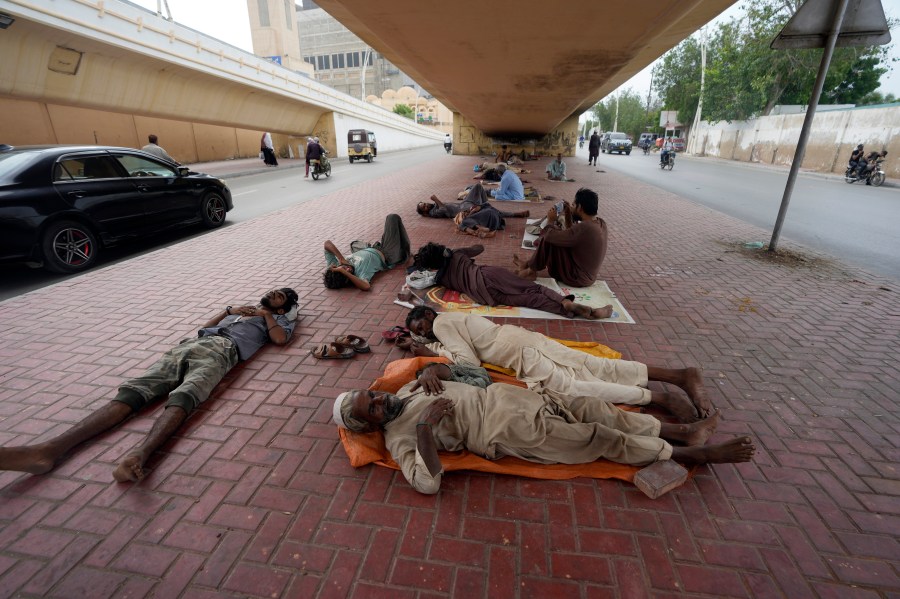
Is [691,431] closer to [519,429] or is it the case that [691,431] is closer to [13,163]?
[519,429]

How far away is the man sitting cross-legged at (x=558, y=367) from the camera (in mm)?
2936

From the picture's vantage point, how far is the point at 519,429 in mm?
2518

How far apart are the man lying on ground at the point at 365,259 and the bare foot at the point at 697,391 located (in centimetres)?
353

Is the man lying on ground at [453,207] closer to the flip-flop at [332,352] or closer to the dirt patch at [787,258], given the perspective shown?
the dirt patch at [787,258]

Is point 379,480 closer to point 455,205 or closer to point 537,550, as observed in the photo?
point 537,550

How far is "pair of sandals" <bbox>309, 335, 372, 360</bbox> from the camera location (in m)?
3.65

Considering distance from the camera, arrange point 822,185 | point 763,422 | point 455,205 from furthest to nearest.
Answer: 1. point 822,185
2. point 455,205
3. point 763,422

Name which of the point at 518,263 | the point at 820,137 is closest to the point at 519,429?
the point at 518,263

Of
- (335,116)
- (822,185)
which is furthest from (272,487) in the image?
(335,116)

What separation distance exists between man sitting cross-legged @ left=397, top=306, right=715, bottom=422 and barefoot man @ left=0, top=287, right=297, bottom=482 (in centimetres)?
148

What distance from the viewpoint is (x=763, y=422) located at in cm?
291

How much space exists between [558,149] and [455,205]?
21672 millimetres

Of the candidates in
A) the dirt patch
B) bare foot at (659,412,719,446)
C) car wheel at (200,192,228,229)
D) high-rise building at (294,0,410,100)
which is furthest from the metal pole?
high-rise building at (294,0,410,100)

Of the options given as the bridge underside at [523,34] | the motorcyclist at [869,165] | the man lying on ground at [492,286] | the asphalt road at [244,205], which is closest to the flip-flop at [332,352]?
the man lying on ground at [492,286]
